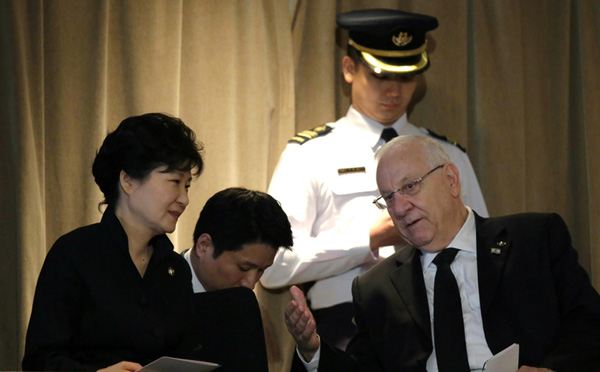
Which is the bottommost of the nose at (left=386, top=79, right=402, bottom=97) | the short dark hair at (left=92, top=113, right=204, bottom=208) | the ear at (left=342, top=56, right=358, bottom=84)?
the short dark hair at (left=92, top=113, right=204, bottom=208)

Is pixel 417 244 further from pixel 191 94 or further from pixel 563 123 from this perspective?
pixel 563 123

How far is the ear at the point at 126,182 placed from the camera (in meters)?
2.37

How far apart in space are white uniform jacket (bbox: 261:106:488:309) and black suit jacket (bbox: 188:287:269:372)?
891 mm

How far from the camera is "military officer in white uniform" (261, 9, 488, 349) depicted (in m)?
3.28

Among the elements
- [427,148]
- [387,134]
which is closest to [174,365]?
[427,148]

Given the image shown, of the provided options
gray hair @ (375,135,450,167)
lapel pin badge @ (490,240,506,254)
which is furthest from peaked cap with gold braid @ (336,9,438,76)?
lapel pin badge @ (490,240,506,254)

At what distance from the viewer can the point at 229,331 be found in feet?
7.73

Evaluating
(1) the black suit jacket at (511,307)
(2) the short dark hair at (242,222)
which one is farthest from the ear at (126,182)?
(1) the black suit jacket at (511,307)

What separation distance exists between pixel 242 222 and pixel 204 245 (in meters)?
0.16

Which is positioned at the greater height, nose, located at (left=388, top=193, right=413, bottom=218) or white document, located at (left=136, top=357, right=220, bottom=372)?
nose, located at (left=388, top=193, right=413, bottom=218)

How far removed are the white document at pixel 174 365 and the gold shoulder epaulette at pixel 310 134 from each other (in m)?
1.70

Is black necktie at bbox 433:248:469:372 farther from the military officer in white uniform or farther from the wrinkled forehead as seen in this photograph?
the military officer in white uniform

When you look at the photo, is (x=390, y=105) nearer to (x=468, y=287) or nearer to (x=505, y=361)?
(x=468, y=287)

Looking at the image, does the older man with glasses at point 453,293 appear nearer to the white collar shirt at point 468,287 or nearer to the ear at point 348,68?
the white collar shirt at point 468,287
